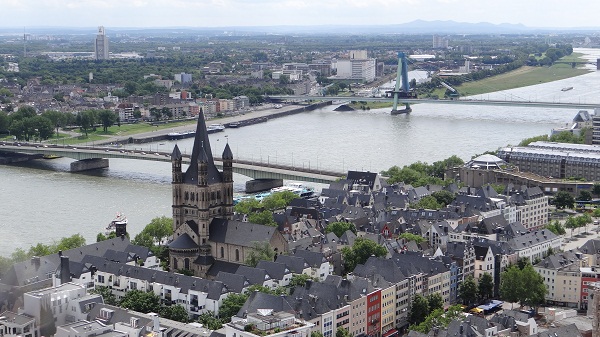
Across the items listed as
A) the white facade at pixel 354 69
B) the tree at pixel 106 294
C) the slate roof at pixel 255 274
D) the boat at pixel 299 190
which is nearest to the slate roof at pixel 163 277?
the tree at pixel 106 294

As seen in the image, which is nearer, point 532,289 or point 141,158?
point 532,289

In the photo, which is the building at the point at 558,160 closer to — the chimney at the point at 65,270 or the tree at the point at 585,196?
the tree at the point at 585,196

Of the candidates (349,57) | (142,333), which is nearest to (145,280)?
(142,333)

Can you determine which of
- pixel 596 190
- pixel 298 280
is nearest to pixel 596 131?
pixel 596 190

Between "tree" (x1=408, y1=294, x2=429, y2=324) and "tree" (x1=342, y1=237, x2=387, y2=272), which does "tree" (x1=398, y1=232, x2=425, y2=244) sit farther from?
"tree" (x1=408, y1=294, x2=429, y2=324)

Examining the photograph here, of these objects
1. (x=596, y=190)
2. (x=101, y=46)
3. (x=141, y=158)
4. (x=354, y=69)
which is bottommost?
(x=596, y=190)

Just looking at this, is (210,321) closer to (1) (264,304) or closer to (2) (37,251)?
(1) (264,304)

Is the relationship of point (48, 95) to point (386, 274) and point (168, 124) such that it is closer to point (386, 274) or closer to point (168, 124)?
point (168, 124)
